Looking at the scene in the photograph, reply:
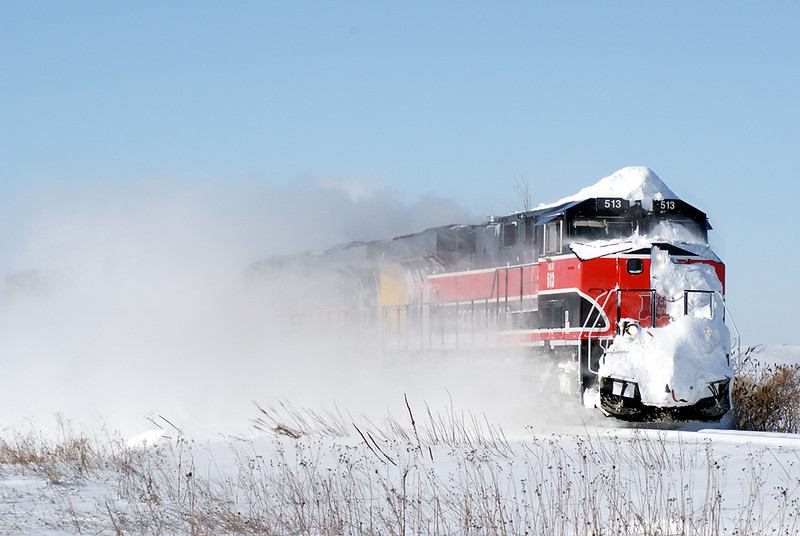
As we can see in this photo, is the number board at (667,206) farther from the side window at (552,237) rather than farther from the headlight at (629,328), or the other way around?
the headlight at (629,328)

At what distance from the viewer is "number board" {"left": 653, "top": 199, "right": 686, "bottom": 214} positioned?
14805 millimetres

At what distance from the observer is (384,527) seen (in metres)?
7.82

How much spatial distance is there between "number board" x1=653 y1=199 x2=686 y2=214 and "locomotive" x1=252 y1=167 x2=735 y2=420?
16 mm

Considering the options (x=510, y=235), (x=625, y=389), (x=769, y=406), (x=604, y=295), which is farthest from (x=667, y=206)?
(x=769, y=406)

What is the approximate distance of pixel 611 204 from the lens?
14750 mm

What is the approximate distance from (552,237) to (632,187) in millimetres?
1500

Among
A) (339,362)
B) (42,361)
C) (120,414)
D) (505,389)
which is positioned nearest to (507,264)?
(505,389)

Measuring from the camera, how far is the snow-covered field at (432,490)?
7.66 meters

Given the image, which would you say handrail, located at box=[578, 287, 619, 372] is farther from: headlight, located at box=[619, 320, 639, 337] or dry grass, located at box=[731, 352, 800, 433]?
dry grass, located at box=[731, 352, 800, 433]

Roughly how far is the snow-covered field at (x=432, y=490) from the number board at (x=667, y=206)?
371 cm

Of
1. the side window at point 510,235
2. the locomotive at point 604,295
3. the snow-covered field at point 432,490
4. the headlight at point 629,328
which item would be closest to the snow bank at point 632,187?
the locomotive at point 604,295

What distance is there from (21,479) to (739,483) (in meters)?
7.48

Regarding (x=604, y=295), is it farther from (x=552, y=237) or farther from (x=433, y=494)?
(x=433, y=494)

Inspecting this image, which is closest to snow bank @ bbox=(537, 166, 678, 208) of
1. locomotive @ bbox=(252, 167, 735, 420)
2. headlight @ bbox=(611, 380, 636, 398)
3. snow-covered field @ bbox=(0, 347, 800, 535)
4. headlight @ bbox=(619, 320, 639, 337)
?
locomotive @ bbox=(252, 167, 735, 420)
